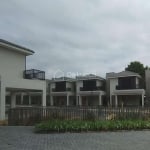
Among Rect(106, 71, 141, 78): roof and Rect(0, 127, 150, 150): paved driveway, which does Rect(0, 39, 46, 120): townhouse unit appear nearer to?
Rect(0, 127, 150, 150): paved driveway

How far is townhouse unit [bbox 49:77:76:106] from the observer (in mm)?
64188

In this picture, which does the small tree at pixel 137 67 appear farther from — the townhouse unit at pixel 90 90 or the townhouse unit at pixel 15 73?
the townhouse unit at pixel 15 73

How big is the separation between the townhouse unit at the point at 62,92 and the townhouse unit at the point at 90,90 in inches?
80.7

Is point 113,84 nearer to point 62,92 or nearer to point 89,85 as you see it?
point 89,85

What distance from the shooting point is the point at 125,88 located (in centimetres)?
5650

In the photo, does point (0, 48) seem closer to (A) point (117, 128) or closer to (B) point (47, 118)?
(B) point (47, 118)

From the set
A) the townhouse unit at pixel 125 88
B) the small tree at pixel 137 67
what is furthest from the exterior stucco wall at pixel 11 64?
the small tree at pixel 137 67

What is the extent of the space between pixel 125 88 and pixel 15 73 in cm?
3482

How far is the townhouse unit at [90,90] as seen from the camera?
59.8m

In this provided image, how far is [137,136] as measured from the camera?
45.3ft

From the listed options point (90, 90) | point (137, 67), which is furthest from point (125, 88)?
point (137, 67)

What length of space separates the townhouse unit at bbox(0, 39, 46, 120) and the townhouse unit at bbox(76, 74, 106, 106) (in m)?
32.8

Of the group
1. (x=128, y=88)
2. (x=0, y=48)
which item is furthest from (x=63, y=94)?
(x=0, y=48)

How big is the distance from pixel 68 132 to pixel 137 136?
3.43 meters
